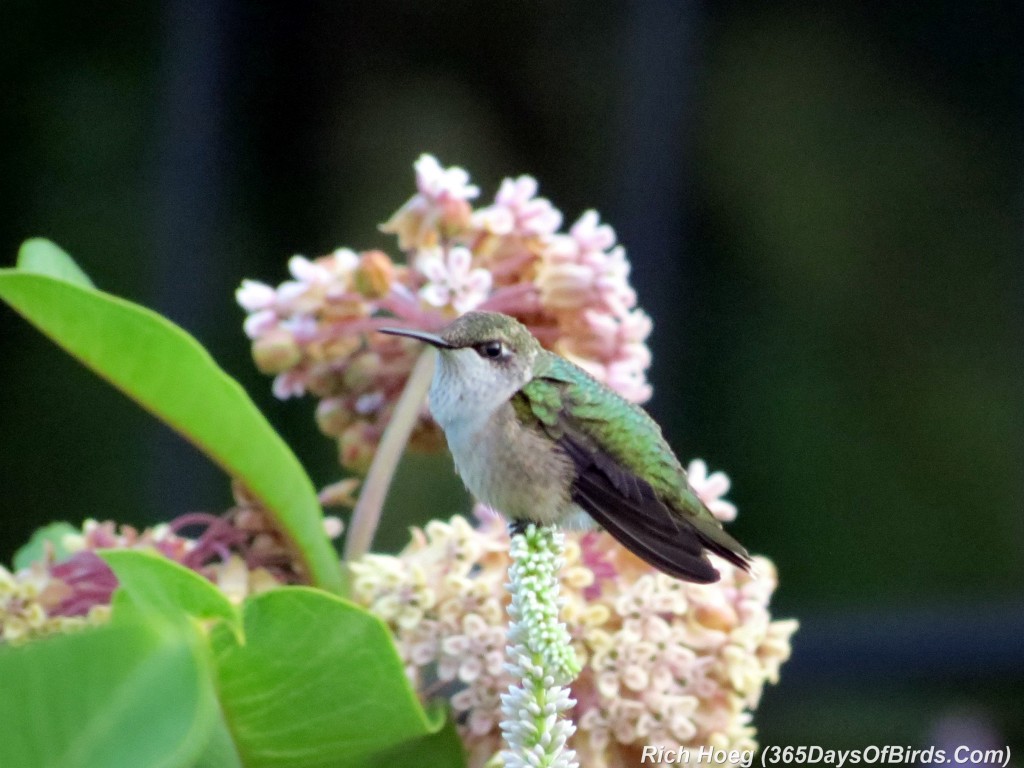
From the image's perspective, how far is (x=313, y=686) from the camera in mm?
796

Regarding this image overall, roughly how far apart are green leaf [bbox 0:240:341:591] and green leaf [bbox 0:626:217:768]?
30 cm

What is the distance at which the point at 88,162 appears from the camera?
3.40 meters

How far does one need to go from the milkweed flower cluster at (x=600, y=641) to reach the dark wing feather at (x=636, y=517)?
6 cm

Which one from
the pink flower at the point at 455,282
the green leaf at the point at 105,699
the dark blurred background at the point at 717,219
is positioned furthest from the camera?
the dark blurred background at the point at 717,219

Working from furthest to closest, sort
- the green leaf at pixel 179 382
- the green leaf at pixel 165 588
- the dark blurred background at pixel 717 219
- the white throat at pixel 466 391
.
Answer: the dark blurred background at pixel 717 219 < the white throat at pixel 466 391 < the green leaf at pixel 179 382 < the green leaf at pixel 165 588

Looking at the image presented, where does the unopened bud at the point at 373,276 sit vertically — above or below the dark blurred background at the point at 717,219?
below

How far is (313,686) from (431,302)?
364 millimetres

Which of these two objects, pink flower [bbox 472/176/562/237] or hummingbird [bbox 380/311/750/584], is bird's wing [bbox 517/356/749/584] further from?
pink flower [bbox 472/176/562/237]

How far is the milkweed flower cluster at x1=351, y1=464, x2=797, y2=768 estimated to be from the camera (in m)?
0.98

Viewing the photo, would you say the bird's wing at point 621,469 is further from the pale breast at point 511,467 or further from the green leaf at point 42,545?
the green leaf at point 42,545

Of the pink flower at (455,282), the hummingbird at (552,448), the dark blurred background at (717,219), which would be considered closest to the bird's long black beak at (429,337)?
the hummingbird at (552,448)

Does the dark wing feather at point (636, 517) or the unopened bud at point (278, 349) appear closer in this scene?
the dark wing feather at point (636, 517)

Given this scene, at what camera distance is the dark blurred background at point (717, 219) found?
3.37 meters

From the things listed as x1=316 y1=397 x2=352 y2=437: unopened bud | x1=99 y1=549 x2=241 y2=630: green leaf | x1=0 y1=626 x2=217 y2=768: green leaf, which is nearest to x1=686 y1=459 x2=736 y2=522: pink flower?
x1=316 y1=397 x2=352 y2=437: unopened bud
